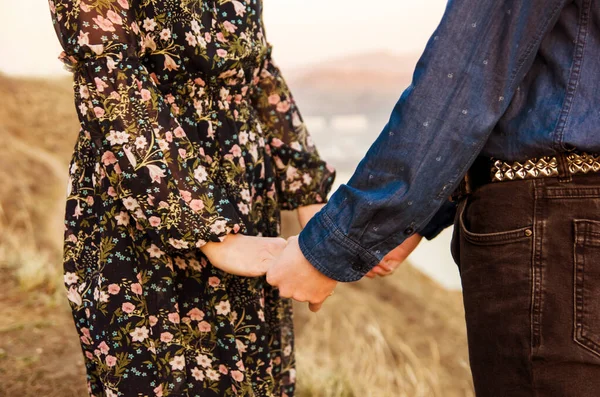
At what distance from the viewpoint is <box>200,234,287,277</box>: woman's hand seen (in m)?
1.22

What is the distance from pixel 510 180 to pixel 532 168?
41 millimetres

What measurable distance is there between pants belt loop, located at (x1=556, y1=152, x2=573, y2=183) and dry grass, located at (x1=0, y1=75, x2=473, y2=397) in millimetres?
1764

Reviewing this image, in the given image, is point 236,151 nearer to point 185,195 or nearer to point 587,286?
point 185,195

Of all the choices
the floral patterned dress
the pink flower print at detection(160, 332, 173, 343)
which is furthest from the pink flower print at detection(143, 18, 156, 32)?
the pink flower print at detection(160, 332, 173, 343)

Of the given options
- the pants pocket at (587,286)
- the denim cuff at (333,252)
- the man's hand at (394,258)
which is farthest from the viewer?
the man's hand at (394,258)

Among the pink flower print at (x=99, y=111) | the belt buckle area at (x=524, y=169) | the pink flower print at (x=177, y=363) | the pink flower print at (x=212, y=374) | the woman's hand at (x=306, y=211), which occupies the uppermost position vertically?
the pink flower print at (x=99, y=111)

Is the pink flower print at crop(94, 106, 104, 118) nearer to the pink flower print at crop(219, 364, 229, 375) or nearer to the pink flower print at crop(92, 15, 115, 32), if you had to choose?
the pink flower print at crop(92, 15, 115, 32)

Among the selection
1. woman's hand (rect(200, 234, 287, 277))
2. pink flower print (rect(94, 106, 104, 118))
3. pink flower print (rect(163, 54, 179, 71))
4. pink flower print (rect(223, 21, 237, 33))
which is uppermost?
pink flower print (rect(223, 21, 237, 33))

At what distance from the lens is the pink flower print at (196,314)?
1331mm

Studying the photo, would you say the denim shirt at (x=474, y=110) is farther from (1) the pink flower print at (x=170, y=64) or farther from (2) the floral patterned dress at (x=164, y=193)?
(1) the pink flower print at (x=170, y=64)

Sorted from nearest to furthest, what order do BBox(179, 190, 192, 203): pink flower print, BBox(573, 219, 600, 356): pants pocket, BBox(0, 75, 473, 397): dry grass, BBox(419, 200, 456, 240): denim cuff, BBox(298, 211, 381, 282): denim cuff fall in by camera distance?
BBox(573, 219, 600, 356): pants pocket
BBox(298, 211, 381, 282): denim cuff
BBox(179, 190, 192, 203): pink flower print
BBox(419, 200, 456, 240): denim cuff
BBox(0, 75, 473, 397): dry grass

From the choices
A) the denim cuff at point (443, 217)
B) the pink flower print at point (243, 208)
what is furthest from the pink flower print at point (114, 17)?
the denim cuff at point (443, 217)

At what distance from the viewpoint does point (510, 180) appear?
1.03 meters

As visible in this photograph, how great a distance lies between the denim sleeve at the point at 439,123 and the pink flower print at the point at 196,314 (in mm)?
389
